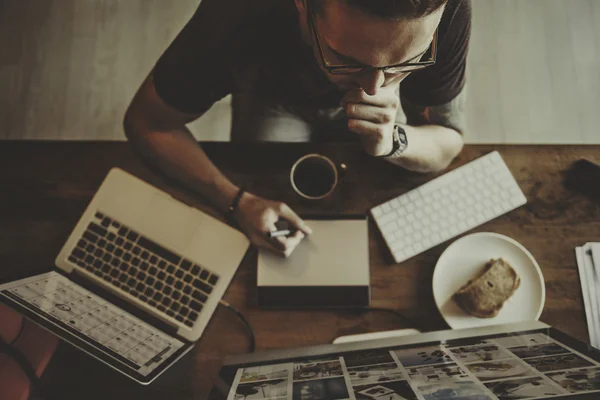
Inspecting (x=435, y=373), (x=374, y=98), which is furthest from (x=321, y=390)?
(x=374, y=98)

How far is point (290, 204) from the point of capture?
3.43 ft

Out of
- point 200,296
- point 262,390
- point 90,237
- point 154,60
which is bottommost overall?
point 262,390

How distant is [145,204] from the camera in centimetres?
103

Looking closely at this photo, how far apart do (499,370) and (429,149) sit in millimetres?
460

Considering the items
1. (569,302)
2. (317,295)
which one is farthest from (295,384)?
(569,302)

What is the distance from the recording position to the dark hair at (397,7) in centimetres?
61

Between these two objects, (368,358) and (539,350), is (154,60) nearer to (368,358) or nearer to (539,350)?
(368,358)

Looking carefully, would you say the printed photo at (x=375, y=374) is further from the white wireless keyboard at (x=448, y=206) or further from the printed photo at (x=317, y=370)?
the white wireless keyboard at (x=448, y=206)

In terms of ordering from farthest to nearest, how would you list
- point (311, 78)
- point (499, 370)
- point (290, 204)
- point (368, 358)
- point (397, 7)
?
point (290, 204), point (311, 78), point (368, 358), point (499, 370), point (397, 7)

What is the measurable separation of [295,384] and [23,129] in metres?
1.42

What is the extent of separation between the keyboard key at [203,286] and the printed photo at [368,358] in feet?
1.03

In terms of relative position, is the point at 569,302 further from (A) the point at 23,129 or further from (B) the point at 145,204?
(A) the point at 23,129

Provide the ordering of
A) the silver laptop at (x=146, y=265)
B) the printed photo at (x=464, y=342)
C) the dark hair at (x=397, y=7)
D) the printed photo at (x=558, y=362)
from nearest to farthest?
the dark hair at (x=397, y=7)
the printed photo at (x=558, y=362)
the printed photo at (x=464, y=342)
the silver laptop at (x=146, y=265)

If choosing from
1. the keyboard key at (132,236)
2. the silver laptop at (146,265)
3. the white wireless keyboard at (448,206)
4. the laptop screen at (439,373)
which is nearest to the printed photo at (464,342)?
the laptop screen at (439,373)
